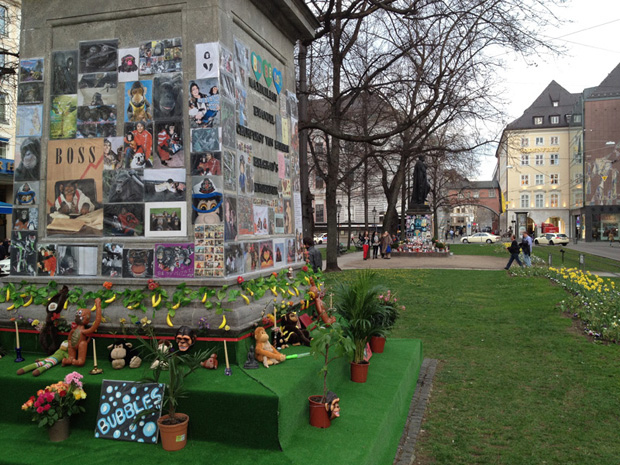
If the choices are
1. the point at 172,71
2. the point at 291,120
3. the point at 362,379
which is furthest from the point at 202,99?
the point at 362,379

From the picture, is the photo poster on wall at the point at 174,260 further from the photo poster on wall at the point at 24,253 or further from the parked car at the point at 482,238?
the parked car at the point at 482,238

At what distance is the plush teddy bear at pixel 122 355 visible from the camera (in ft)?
14.8

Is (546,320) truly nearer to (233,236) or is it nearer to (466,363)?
(466,363)

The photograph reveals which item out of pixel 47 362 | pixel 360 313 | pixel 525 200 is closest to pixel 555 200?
pixel 525 200

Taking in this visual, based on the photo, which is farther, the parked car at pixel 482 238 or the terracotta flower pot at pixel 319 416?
the parked car at pixel 482 238

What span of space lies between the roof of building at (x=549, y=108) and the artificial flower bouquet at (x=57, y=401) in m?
80.9

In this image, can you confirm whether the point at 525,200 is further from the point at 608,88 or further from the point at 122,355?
the point at 122,355

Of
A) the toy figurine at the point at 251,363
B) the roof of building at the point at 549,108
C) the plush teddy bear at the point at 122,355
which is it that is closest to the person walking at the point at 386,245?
the toy figurine at the point at 251,363

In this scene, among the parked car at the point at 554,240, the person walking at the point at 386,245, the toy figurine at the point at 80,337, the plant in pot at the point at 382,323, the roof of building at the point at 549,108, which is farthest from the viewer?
the roof of building at the point at 549,108

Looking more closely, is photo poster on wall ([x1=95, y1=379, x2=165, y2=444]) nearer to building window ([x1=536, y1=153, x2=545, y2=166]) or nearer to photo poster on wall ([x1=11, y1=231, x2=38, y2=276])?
photo poster on wall ([x1=11, y1=231, x2=38, y2=276])

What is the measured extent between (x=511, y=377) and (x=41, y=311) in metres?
6.03

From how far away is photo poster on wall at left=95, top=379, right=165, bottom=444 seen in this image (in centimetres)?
386

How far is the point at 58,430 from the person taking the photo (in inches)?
152

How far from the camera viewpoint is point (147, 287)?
506cm
